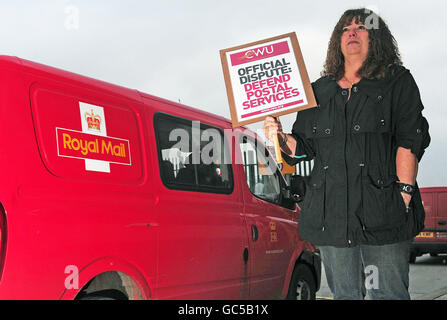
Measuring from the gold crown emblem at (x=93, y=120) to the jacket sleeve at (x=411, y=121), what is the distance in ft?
6.05

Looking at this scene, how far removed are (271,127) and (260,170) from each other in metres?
2.72

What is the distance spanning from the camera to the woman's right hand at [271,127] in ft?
8.71

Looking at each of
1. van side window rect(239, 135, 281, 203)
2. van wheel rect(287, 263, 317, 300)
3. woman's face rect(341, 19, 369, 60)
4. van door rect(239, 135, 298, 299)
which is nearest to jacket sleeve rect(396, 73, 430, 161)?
woman's face rect(341, 19, 369, 60)

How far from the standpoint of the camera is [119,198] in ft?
11.3

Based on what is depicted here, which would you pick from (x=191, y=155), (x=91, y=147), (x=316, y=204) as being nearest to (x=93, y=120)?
(x=91, y=147)

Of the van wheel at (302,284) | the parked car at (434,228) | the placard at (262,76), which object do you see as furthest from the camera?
the parked car at (434,228)

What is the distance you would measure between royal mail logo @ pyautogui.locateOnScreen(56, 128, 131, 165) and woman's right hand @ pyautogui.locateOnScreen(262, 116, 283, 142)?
1.16 meters

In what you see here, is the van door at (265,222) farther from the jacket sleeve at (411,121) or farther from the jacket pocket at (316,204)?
the jacket sleeve at (411,121)

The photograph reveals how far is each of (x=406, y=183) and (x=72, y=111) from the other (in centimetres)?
196

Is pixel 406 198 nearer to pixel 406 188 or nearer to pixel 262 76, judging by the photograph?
pixel 406 188

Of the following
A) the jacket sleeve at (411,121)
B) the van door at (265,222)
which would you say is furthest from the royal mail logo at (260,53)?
the van door at (265,222)

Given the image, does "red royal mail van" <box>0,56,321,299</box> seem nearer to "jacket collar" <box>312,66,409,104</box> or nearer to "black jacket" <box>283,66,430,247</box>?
"black jacket" <box>283,66,430,247</box>

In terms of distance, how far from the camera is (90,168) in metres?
3.30
